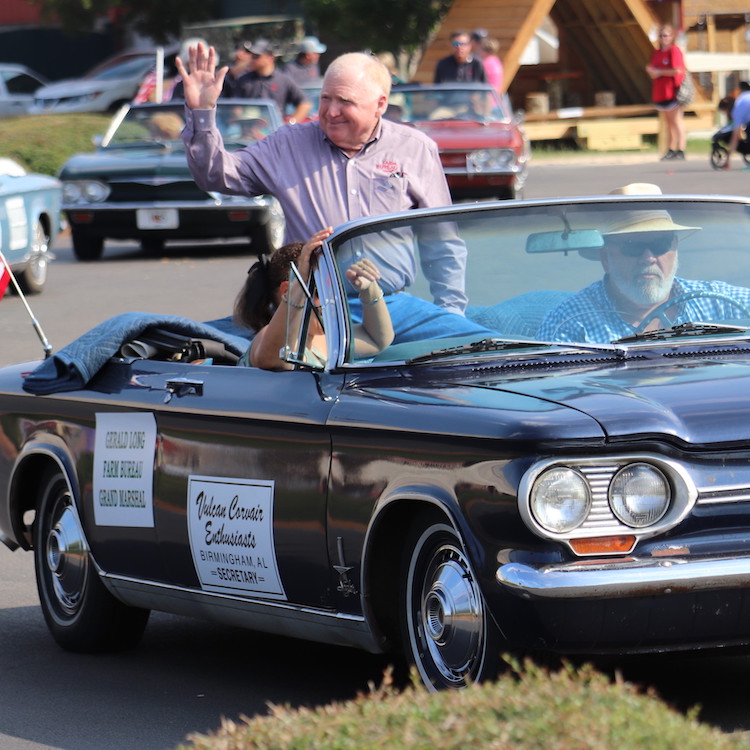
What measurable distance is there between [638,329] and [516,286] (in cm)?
40

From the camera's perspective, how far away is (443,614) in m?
4.75

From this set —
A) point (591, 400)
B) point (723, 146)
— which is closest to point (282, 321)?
point (591, 400)

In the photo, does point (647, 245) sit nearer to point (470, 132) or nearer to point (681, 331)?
point (681, 331)

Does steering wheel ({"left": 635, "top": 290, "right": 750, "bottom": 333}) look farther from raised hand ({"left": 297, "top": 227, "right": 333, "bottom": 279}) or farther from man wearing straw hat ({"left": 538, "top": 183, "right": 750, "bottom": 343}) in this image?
raised hand ({"left": 297, "top": 227, "right": 333, "bottom": 279})

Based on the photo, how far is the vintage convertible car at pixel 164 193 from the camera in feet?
63.4

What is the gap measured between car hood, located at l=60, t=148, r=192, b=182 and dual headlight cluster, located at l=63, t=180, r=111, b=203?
0.07m

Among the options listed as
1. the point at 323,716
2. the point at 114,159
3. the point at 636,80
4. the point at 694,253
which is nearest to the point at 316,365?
the point at 694,253

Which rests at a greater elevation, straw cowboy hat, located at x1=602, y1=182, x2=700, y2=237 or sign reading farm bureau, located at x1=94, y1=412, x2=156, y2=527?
straw cowboy hat, located at x1=602, y1=182, x2=700, y2=237

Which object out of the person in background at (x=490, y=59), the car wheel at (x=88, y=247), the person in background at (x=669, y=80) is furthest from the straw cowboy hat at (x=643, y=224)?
the person in background at (x=669, y=80)

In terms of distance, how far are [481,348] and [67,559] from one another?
2.10 meters

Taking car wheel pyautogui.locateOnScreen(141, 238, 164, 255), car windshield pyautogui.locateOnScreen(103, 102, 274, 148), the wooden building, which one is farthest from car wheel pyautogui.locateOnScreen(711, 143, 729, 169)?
car windshield pyautogui.locateOnScreen(103, 102, 274, 148)

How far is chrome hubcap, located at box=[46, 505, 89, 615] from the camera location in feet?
21.4

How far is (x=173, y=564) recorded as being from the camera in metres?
5.86

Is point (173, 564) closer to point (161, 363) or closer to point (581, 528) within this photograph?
point (161, 363)
